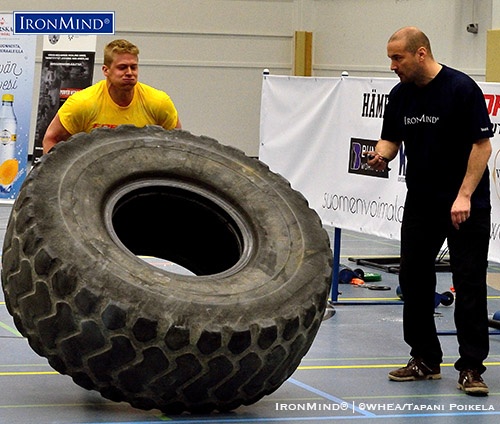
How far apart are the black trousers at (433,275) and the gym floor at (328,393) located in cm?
21

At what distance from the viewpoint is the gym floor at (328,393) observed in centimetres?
483

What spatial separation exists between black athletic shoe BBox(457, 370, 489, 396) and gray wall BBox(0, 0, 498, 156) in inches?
652

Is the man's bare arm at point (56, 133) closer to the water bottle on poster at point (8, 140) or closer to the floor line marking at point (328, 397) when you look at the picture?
the floor line marking at point (328, 397)

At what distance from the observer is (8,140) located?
1409 centimetres

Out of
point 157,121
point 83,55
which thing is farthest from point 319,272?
point 83,55

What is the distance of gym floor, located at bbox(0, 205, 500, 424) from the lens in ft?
15.8

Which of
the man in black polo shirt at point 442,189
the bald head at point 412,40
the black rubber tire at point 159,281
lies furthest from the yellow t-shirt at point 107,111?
the bald head at point 412,40

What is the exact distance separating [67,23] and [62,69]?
812 millimetres

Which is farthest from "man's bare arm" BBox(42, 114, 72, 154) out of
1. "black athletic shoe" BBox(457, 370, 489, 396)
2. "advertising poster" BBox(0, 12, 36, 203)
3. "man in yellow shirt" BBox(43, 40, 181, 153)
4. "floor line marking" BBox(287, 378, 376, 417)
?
"advertising poster" BBox(0, 12, 36, 203)

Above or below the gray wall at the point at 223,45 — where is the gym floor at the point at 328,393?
below

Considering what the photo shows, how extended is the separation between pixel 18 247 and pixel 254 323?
1013 millimetres

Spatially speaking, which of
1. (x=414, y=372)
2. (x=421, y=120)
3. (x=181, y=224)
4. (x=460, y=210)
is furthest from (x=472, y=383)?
(x=181, y=224)

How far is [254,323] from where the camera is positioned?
4484 millimetres

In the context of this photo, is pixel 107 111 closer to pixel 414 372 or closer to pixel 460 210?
pixel 460 210
